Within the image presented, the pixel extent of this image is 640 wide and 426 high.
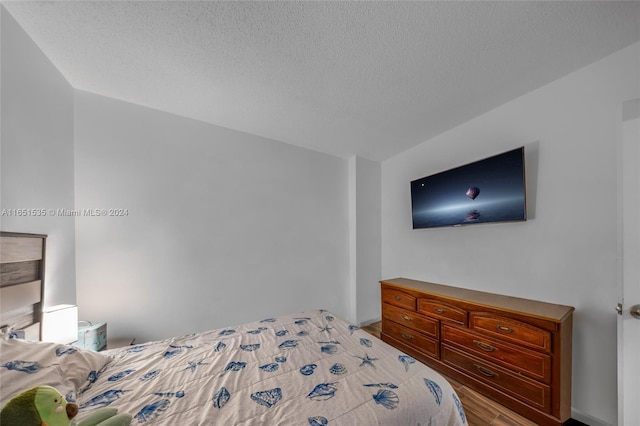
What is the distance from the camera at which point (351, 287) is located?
11.3ft

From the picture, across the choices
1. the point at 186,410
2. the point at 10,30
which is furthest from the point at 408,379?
the point at 10,30

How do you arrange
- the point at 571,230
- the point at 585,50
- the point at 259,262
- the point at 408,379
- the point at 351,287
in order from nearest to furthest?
the point at 408,379, the point at 585,50, the point at 571,230, the point at 259,262, the point at 351,287

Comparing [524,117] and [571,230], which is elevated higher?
[524,117]

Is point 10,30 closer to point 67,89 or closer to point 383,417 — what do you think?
point 67,89

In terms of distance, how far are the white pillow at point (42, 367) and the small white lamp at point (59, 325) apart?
1.43ft

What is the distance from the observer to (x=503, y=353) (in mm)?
1771

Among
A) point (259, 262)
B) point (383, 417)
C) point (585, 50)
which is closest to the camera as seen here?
point (383, 417)

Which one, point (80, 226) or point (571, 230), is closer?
point (571, 230)

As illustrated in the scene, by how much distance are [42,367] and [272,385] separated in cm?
100

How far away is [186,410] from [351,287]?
2.65 m

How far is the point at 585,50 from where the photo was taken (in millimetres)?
1543

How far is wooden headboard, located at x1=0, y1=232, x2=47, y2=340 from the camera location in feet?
4.09

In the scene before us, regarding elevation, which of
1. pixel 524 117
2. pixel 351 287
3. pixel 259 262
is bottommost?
pixel 351 287

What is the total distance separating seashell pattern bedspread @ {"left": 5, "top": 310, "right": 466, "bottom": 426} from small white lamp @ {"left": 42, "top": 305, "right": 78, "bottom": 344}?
350 mm
